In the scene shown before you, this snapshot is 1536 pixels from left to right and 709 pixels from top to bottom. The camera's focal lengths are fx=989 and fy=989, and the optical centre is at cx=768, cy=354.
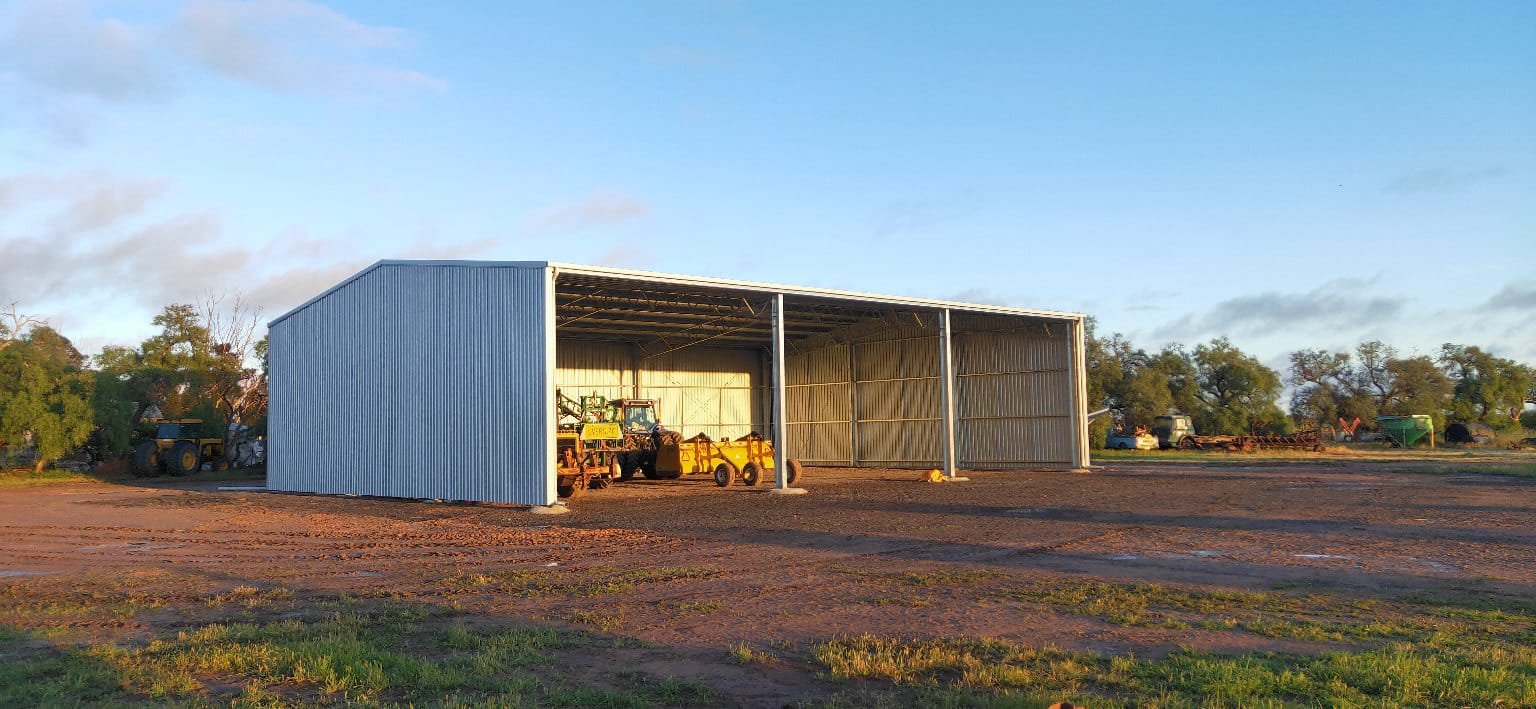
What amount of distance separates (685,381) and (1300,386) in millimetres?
62372

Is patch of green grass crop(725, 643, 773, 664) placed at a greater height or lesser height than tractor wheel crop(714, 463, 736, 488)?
lesser

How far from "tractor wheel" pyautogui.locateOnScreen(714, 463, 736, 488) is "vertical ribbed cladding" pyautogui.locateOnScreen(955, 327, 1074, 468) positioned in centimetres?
1178

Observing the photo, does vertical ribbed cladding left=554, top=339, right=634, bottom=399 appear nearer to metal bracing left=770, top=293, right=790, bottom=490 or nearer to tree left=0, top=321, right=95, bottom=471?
metal bracing left=770, top=293, right=790, bottom=490

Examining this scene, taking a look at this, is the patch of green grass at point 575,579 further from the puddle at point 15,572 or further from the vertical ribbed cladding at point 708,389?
the vertical ribbed cladding at point 708,389

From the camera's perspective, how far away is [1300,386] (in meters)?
81.4

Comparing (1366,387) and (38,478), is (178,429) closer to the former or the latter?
(38,478)

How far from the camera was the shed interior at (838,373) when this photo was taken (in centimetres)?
3378

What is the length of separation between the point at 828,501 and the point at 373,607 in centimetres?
1405

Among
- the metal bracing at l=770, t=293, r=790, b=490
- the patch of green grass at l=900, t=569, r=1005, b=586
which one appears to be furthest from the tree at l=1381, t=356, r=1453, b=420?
the patch of green grass at l=900, t=569, r=1005, b=586

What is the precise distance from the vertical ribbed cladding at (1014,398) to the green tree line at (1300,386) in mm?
24900

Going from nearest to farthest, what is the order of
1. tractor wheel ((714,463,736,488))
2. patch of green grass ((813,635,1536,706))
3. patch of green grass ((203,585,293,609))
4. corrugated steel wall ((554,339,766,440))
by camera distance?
1. patch of green grass ((813,635,1536,706))
2. patch of green grass ((203,585,293,609))
3. tractor wheel ((714,463,736,488))
4. corrugated steel wall ((554,339,766,440))

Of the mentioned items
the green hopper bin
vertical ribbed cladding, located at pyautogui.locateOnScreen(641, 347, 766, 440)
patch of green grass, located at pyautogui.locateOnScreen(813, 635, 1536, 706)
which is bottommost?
patch of green grass, located at pyautogui.locateOnScreen(813, 635, 1536, 706)

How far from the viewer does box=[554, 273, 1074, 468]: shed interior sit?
33781 millimetres

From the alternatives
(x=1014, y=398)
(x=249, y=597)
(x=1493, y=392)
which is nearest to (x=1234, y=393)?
(x=1493, y=392)
